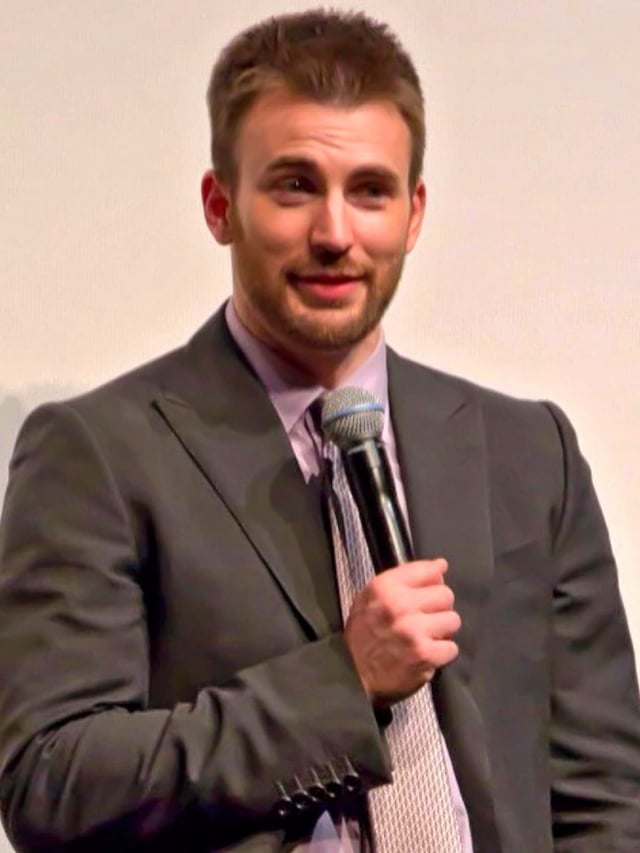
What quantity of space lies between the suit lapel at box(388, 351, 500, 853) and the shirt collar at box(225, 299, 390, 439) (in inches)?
1.0

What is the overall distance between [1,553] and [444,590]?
40cm

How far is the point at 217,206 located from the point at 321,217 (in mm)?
151

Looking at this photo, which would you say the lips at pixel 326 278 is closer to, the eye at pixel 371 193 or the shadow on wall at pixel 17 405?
the eye at pixel 371 193

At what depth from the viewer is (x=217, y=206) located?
160cm

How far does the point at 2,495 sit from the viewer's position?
1946 millimetres

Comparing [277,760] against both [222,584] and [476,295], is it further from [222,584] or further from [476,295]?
[476,295]

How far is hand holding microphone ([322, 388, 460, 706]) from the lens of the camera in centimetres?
130

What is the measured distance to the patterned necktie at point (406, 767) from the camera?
138 centimetres

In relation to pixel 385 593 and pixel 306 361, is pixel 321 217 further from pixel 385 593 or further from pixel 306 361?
pixel 385 593

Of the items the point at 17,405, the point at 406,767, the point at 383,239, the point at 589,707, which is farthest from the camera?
the point at 17,405

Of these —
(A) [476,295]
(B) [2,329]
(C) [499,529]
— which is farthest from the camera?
(A) [476,295]

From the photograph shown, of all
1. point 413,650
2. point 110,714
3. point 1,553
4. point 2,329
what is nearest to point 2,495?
point 2,329

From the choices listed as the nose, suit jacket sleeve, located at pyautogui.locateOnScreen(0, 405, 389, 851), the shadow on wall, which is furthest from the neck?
the shadow on wall

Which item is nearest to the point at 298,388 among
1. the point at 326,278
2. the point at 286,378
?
→ the point at 286,378
